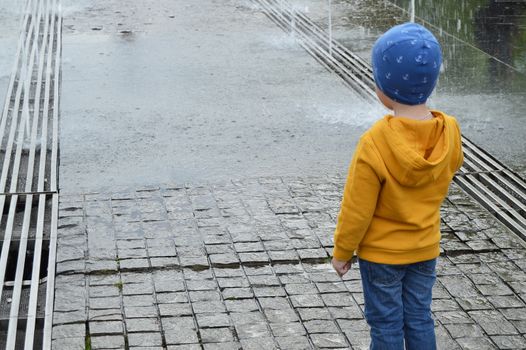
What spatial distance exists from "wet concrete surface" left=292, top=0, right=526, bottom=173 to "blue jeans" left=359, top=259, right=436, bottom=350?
3.30 meters

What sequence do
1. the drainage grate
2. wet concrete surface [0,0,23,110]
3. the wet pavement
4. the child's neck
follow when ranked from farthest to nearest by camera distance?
wet concrete surface [0,0,23,110]
the drainage grate
the wet pavement
the child's neck

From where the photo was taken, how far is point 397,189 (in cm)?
362

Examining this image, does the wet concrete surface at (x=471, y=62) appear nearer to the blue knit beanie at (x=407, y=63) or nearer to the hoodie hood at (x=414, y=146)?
the hoodie hood at (x=414, y=146)

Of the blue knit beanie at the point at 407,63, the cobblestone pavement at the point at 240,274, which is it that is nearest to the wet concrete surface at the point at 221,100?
the cobblestone pavement at the point at 240,274

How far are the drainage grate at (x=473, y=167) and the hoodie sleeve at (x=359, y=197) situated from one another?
2.46 meters

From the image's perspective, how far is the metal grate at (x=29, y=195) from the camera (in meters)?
4.81

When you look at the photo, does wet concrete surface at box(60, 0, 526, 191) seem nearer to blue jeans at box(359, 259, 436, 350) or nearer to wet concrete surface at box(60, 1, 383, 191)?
wet concrete surface at box(60, 1, 383, 191)

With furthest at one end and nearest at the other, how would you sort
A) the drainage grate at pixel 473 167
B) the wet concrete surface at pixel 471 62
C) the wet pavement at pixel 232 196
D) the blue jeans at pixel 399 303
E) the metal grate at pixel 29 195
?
the wet concrete surface at pixel 471 62 → the drainage grate at pixel 473 167 → the metal grate at pixel 29 195 → the wet pavement at pixel 232 196 → the blue jeans at pixel 399 303

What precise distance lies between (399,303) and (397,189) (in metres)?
0.48

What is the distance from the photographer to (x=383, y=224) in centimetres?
370

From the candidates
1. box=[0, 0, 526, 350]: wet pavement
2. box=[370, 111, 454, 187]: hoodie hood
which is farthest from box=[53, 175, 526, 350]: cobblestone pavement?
box=[370, 111, 454, 187]: hoodie hood

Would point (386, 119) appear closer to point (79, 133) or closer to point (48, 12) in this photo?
point (79, 133)

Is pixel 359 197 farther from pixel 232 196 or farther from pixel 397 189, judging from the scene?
pixel 232 196

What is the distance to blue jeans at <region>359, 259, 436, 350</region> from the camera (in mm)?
3744
